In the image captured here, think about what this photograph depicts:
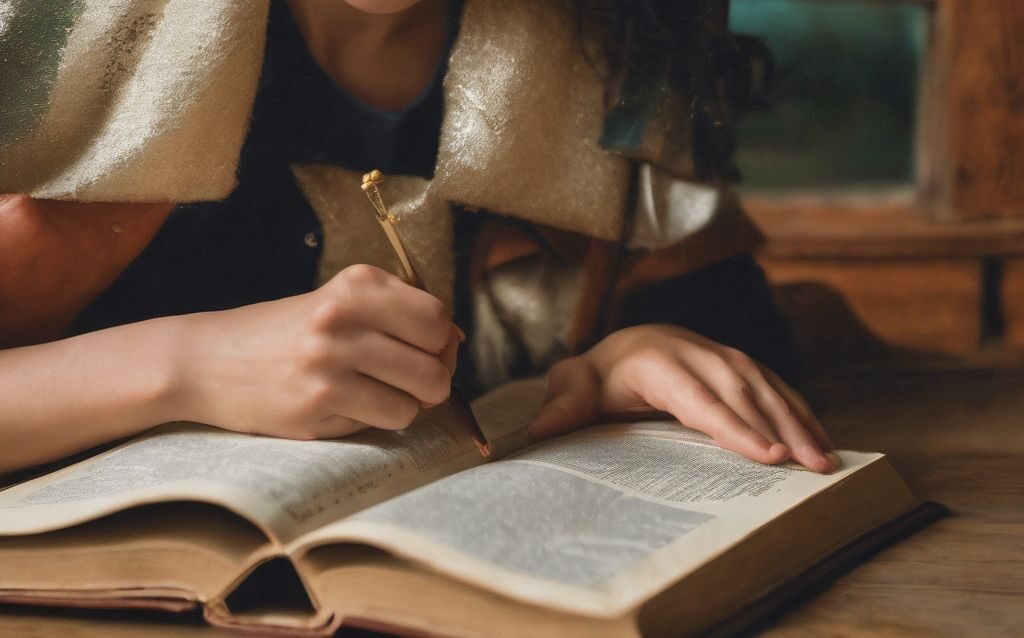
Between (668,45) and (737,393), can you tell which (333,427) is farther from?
(668,45)

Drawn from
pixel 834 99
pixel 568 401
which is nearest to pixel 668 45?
pixel 568 401

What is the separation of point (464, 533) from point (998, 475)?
525mm

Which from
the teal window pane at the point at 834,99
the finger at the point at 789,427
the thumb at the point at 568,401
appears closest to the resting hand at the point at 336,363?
the thumb at the point at 568,401

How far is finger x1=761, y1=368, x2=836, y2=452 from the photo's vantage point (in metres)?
0.74

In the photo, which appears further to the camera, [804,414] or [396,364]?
[804,414]

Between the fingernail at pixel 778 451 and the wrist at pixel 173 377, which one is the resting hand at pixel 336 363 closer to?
the wrist at pixel 173 377

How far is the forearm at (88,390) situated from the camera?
27.1 inches

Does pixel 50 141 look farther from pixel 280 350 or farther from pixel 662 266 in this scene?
pixel 662 266

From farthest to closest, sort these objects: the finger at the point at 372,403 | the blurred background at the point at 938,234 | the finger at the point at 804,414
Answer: the blurred background at the point at 938,234
the finger at the point at 804,414
the finger at the point at 372,403

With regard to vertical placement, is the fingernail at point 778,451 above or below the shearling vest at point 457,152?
below

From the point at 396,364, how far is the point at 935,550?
354 mm

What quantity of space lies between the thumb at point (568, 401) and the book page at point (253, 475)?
0.08 meters

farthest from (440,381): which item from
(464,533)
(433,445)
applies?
(464,533)

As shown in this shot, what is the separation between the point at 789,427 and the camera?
718 millimetres
